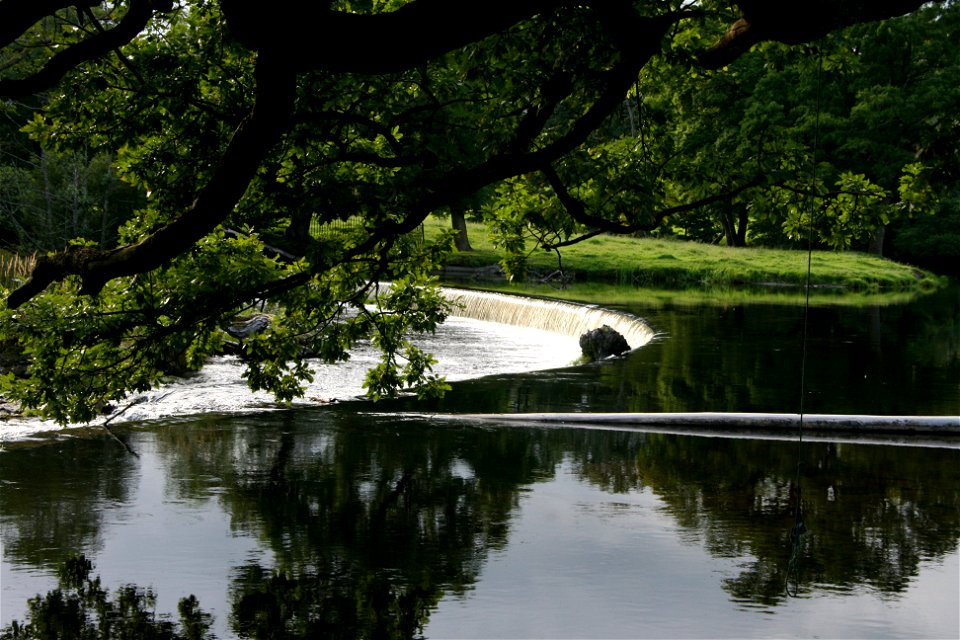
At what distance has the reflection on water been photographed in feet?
23.1

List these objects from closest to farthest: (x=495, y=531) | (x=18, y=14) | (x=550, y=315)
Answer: (x=18, y=14), (x=495, y=531), (x=550, y=315)

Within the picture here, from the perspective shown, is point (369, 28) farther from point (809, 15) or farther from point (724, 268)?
point (724, 268)

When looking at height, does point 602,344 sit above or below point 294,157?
below

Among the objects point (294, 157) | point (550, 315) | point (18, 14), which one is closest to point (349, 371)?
point (550, 315)

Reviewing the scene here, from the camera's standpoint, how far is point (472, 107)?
33.6 ft

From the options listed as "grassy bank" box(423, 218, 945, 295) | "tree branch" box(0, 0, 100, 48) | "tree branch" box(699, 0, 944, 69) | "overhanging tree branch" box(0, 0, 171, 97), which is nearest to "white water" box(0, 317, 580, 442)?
"overhanging tree branch" box(0, 0, 171, 97)

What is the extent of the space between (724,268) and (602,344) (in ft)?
78.6

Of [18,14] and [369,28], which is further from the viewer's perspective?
[18,14]

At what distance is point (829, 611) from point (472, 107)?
18.0ft

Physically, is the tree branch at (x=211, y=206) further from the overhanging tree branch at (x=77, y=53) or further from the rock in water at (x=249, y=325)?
the rock in water at (x=249, y=325)

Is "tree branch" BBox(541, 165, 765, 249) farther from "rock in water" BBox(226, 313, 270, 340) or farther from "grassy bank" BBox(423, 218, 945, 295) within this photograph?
"grassy bank" BBox(423, 218, 945, 295)

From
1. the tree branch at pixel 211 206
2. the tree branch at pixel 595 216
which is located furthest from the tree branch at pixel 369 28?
the tree branch at pixel 595 216

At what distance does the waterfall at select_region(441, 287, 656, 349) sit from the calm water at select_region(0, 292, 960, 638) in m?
9.34

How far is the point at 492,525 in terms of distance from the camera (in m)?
9.13
